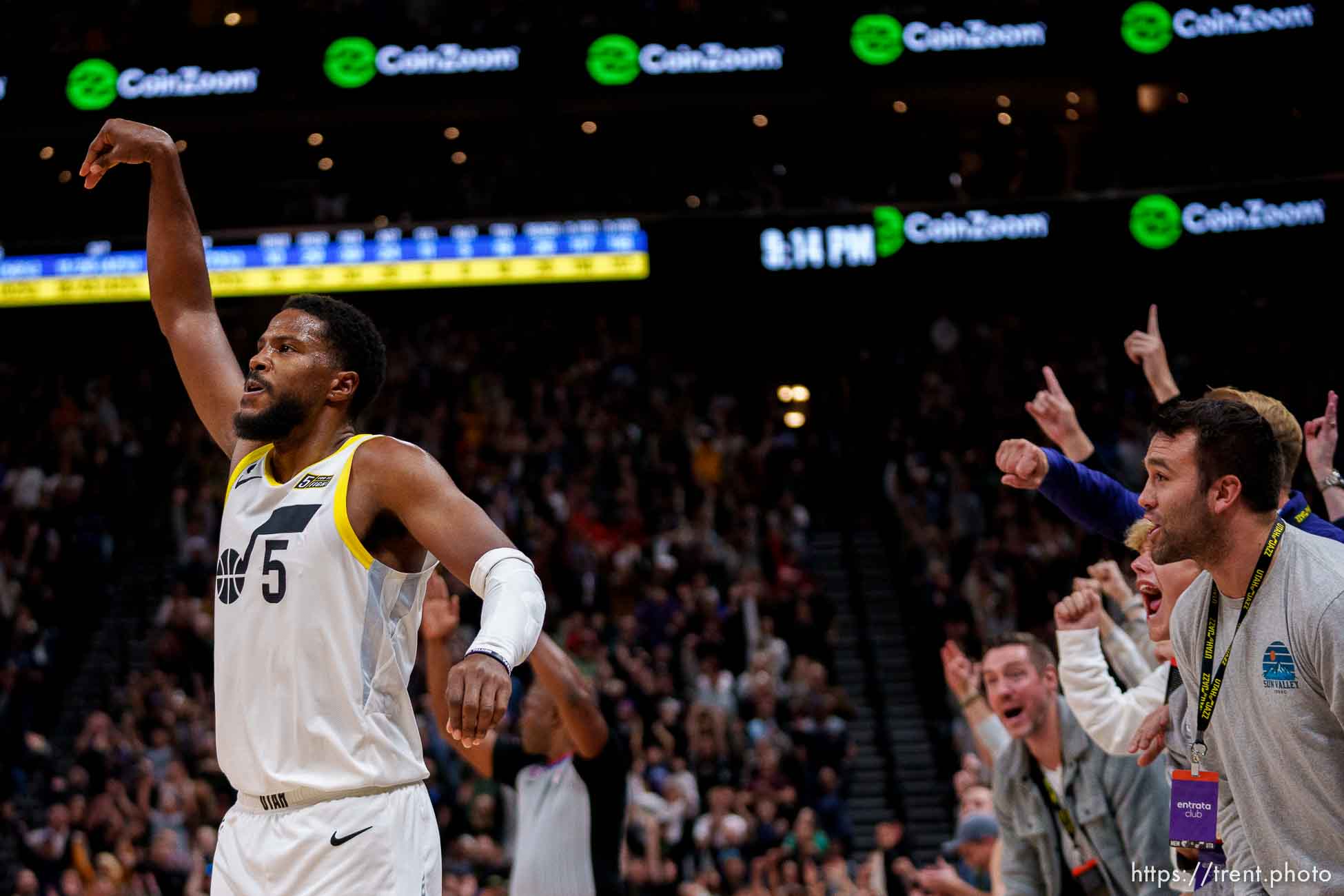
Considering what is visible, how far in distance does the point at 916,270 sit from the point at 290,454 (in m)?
14.7

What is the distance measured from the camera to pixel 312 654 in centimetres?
349

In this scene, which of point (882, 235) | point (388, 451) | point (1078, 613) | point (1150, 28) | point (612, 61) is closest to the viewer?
point (388, 451)

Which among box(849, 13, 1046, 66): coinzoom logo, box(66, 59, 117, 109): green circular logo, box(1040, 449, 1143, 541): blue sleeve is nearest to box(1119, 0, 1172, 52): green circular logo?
box(849, 13, 1046, 66): coinzoom logo

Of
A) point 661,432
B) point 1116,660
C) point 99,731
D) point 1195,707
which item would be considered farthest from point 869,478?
point 1195,707

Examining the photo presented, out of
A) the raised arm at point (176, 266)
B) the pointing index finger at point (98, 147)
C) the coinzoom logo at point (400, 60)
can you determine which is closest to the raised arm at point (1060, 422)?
the raised arm at point (176, 266)

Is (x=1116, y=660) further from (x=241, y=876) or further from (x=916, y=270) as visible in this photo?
(x=916, y=270)

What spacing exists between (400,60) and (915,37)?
656 cm

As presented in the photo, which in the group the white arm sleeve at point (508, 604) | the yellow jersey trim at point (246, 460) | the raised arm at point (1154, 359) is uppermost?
the raised arm at point (1154, 359)

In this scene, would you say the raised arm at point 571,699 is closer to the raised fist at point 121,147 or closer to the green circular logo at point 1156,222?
the raised fist at point 121,147

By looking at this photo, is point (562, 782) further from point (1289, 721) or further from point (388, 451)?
point (1289, 721)

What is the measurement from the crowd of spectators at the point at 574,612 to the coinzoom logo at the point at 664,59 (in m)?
4.01

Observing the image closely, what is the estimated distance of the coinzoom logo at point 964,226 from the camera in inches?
700

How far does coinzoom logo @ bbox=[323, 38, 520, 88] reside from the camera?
18.8 m

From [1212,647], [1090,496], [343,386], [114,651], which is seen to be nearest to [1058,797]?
[1090,496]
